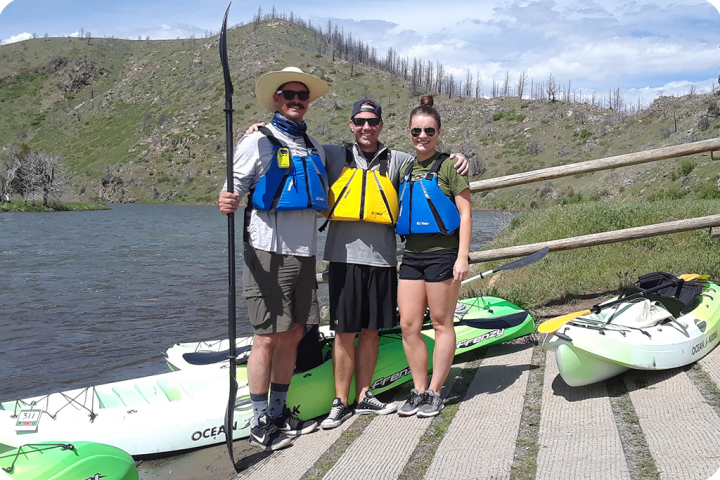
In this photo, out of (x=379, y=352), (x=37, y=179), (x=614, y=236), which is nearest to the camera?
(x=379, y=352)

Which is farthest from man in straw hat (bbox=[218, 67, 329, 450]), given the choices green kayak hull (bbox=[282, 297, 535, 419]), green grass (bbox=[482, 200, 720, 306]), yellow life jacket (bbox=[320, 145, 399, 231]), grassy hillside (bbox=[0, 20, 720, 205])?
grassy hillside (bbox=[0, 20, 720, 205])

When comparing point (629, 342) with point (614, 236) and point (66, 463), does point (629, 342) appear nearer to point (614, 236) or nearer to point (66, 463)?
point (614, 236)

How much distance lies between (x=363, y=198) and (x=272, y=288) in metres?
0.81

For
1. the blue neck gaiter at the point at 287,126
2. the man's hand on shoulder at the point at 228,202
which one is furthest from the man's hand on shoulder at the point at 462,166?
the man's hand on shoulder at the point at 228,202

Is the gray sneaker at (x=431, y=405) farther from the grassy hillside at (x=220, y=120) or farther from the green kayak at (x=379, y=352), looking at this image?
the grassy hillside at (x=220, y=120)

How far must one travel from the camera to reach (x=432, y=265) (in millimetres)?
3703

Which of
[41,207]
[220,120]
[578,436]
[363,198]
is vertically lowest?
[41,207]

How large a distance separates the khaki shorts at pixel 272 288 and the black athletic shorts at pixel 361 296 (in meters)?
0.27

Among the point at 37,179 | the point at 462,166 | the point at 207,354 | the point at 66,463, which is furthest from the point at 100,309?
the point at 37,179

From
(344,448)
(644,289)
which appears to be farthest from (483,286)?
(344,448)

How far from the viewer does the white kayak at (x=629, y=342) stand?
366 cm

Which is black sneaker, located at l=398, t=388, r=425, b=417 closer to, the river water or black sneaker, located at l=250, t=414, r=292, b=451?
black sneaker, located at l=250, t=414, r=292, b=451

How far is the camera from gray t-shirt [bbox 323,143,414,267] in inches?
146

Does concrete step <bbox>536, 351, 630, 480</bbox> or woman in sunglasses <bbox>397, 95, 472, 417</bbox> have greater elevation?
woman in sunglasses <bbox>397, 95, 472, 417</bbox>
